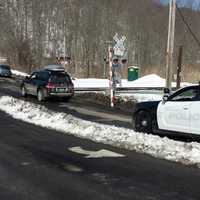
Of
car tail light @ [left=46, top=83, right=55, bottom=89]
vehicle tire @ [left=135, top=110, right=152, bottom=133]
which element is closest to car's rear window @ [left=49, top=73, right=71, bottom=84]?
car tail light @ [left=46, top=83, right=55, bottom=89]

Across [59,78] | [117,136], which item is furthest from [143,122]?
[59,78]

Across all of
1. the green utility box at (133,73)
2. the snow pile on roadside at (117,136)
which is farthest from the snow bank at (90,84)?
the snow pile on roadside at (117,136)

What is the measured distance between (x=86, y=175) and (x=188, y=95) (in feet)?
16.2

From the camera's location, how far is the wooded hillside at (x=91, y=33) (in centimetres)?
6906

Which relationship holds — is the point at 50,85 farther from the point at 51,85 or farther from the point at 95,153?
the point at 95,153

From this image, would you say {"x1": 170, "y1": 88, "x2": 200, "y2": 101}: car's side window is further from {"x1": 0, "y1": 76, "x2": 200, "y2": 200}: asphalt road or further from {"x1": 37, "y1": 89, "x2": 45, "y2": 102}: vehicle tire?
{"x1": 37, "y1": 89, "x2": 45, "y2": 102}: vehicle tire

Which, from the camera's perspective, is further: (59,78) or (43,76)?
(43,76)

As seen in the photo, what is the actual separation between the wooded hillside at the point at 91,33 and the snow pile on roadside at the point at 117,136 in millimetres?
46361

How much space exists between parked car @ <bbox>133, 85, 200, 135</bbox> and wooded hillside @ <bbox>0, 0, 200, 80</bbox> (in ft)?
165

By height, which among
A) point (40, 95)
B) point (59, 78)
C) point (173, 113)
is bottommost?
point (40, 95)

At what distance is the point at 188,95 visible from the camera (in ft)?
43.3

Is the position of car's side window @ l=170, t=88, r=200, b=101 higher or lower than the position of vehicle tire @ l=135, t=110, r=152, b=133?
higher

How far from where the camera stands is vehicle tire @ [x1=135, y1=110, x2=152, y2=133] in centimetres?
1434

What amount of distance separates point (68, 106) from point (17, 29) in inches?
2253
